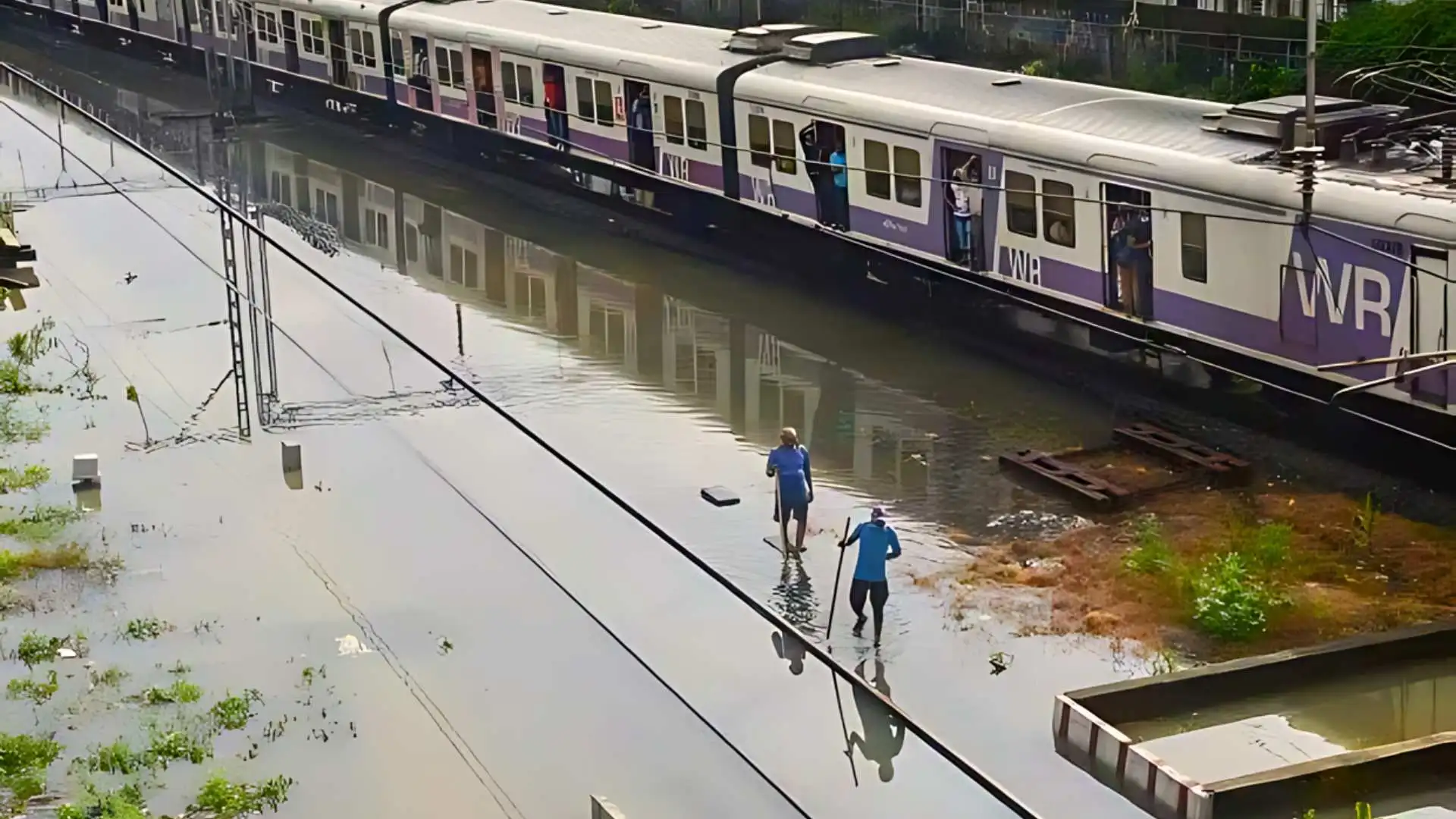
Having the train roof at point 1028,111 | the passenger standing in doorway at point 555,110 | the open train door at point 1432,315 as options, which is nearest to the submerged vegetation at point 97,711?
the open train door at point 1432,315

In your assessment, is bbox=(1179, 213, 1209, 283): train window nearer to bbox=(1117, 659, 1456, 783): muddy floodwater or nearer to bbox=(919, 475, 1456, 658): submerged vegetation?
bbox=(919, 475, 1456, 658): submerged vegetation

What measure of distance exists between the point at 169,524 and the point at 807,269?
10999 millimetres

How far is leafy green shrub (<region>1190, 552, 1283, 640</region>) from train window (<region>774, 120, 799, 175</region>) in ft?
36.8

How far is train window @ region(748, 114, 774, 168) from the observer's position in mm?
24812

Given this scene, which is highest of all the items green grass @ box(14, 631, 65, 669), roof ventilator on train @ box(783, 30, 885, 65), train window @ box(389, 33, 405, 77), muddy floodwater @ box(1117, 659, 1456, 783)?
roof ventilator on train @ box(783, 30, 885, 65)

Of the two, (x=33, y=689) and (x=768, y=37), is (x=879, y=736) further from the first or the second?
(x=768, y=37)

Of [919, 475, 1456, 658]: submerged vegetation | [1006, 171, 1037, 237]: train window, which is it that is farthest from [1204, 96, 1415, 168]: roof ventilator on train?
[919, 475, 1456, 658]: submerged vegetation

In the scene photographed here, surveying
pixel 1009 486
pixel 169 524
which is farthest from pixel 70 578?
pixel 1009 486

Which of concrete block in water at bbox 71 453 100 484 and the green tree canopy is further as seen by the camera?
the green tree canopy

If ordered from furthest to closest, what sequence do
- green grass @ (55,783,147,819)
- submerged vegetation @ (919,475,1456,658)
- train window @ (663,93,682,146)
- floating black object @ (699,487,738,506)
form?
1. train window @ (663,93,682,146)
2. floating black object @ (699,487,738,506)
3. submerged vegetation @ (919,475,1456,658)
4. green grass @ (55,783,147,819)

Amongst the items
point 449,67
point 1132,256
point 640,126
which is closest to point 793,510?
point 1132,256

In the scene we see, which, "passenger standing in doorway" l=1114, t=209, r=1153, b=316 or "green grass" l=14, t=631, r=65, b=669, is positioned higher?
"passenger standing in doorway" l=1114, t=209, r=1153, b=316

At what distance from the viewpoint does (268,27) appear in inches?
1714

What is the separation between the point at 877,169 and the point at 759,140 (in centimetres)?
280
